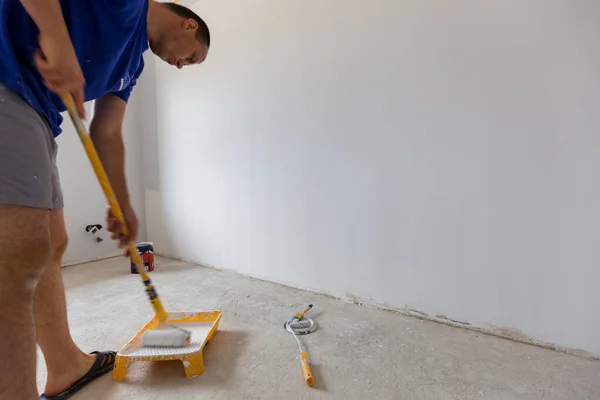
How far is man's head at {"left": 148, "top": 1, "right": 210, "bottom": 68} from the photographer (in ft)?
3.22

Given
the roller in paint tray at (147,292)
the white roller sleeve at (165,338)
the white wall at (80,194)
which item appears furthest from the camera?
the white wall at (80,194)

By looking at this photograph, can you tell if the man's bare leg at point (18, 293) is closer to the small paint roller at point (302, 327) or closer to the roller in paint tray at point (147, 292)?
the roller in paint tray at point (147, 292)

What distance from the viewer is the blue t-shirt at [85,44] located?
67 cm

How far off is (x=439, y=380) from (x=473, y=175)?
806 mm

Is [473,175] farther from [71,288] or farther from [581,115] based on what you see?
[71,288]

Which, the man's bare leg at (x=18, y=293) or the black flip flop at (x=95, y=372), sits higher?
the man's bare leg at (x=18, y=293)

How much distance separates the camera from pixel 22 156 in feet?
2.16

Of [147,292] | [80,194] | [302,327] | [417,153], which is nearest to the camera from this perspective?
[147,292]

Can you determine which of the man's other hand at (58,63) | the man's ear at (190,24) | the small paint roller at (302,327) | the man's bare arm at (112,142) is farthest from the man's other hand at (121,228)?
the small paint roller at (302,327)

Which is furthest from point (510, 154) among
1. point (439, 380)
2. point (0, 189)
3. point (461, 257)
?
point (0, 189)

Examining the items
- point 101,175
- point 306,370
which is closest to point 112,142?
point 101,175

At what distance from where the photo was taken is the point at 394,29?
161 centimetres

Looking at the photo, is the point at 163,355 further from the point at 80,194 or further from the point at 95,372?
the point at 80,194

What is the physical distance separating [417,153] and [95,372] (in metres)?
1.48
